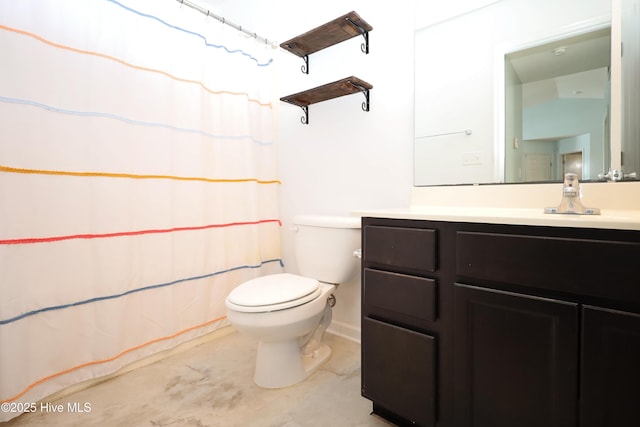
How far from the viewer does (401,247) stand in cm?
107

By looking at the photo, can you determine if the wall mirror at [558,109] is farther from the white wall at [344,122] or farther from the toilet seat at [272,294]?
the toilet seat at [272,294]

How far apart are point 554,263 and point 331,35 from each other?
1519mm

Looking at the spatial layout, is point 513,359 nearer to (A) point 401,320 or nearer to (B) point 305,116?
(A) point 401,320

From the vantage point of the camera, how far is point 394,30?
162cm

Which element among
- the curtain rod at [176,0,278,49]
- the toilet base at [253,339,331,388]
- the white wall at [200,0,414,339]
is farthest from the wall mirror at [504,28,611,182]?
the curtain rod at [176,0,278,49]

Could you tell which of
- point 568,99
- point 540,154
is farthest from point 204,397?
point 568,99

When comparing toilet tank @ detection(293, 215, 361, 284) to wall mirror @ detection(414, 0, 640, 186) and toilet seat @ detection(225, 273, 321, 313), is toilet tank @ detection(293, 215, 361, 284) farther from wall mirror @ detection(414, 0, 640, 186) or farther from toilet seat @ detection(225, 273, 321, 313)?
wall mirror @ detection(414, 0, 640, 186)

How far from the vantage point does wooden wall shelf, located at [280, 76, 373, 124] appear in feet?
5.33

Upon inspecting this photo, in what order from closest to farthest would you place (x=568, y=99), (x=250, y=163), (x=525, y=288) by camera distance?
(x=525, y=288) → (x=568, y=99) → (x=250, y=163)

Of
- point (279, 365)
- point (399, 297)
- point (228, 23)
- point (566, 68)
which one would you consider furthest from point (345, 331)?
point (228, 23)

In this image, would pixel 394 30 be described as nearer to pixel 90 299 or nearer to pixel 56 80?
pixel 56 80

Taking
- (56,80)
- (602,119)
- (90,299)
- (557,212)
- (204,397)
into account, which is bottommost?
(204,397)

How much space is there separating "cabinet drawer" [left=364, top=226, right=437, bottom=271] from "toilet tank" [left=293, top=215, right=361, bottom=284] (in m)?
0.42

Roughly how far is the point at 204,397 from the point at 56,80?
148cm
